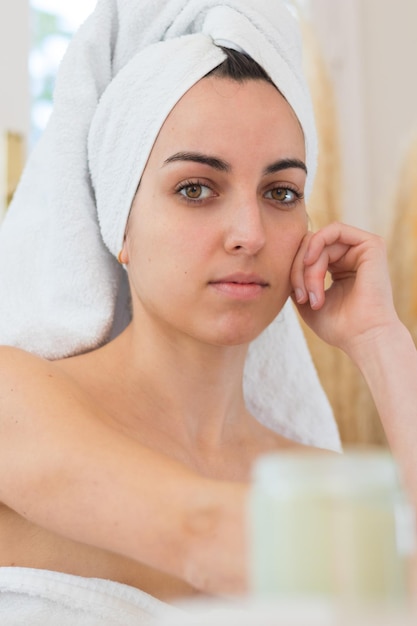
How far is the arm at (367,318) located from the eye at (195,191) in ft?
0.55

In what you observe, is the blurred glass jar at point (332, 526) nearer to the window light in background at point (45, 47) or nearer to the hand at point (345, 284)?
the hand at point (345, 284)

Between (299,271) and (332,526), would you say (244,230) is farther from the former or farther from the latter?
(332,526)

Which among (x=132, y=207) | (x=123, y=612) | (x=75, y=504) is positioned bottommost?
(x=123, y=612)

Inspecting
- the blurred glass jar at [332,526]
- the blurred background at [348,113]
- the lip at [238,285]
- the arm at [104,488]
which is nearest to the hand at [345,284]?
the lip at [238,285]

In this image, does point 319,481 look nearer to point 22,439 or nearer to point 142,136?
point 22,439

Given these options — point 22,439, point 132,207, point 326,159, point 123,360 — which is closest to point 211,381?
point 123,360

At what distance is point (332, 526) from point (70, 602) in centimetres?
71

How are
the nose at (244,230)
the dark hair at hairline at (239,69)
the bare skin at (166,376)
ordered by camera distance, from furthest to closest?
the dark hair at hairline at (239,69), the nose at (244,230), the bare skin at (166,376)

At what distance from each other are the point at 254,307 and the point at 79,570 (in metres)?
0.38

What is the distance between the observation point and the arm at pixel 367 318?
3.65ft

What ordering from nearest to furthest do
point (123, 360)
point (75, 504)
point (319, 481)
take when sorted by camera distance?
point (319, 481)
point (75, 504)
point (123, 360)

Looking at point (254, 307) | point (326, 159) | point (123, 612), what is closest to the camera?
point (123, 612)

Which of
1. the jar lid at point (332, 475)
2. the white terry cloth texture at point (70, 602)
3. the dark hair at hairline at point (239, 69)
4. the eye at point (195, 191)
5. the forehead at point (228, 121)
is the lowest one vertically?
the white terry cloth texture at point (70, 602)

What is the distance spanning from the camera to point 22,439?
34.5 inches
